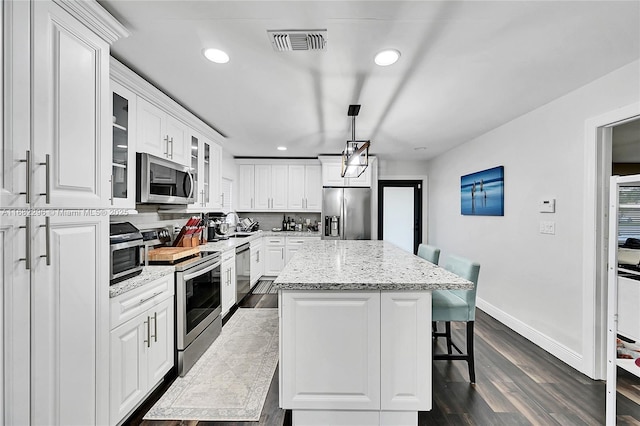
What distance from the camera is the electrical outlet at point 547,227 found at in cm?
266

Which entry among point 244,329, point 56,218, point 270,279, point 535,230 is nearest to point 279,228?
point 270,279

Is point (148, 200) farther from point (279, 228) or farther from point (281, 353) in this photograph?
point (279, 228)

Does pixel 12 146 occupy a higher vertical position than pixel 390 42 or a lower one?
lower

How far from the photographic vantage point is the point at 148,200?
7.50 ft

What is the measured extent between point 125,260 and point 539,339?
366 cm

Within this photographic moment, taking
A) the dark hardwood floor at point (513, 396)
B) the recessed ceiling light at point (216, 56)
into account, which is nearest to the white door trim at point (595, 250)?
the dark hardwood floor at point (513, 396)

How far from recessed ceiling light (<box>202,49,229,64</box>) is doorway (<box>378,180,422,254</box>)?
442 centimetres

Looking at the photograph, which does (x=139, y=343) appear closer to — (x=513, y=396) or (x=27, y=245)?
(x=27, y=245)

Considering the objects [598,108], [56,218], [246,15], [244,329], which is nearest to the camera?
[56,218]

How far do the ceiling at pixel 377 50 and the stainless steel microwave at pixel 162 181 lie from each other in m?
0.64

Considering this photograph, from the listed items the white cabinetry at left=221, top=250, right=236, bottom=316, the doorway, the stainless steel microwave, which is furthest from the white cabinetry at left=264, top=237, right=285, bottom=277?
Result: the stainless steel microwave

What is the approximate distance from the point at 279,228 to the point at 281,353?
429 cm

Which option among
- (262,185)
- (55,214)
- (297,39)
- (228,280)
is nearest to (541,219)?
(297,39)

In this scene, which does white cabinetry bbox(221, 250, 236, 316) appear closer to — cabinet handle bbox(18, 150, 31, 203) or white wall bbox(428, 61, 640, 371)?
cabinet handle bbox(18, 150, 31, 203)
